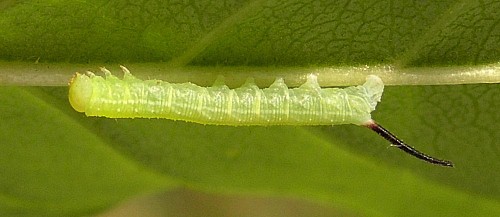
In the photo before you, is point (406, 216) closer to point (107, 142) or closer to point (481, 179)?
point (481, 179)

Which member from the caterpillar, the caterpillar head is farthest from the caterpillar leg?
the caterpillar head

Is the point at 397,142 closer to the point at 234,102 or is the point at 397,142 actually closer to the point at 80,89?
the point at 234,102

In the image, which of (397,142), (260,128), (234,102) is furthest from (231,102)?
(397,142)

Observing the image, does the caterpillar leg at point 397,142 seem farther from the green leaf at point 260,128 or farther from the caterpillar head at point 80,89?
the caterpillar head at point 80,89

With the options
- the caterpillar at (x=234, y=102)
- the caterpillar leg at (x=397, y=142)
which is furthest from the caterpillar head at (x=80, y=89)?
the caterpillar leg at (x=397, y=142)

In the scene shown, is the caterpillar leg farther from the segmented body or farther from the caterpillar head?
the caterpillar head

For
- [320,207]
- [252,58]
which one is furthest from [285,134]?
[320,207]
